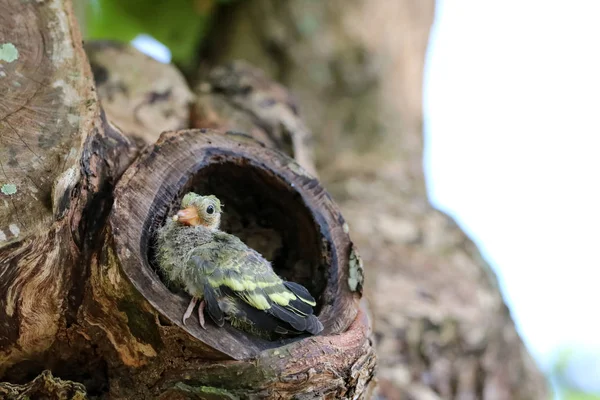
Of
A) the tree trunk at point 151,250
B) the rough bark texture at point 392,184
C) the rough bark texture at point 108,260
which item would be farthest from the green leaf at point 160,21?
the rough bark texture at point 108,260

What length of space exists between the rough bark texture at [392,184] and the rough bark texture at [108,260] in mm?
881

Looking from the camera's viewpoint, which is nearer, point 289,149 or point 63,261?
point 63,261

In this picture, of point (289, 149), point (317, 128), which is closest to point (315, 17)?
point (317, 128)

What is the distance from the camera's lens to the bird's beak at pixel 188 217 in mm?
1671

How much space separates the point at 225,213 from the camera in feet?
6.59

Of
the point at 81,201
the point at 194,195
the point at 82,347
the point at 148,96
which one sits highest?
the point at 148,96

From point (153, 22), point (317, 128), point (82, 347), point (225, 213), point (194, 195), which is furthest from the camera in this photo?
point (153, 22)

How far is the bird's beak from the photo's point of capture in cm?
167

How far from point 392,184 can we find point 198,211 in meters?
1.74

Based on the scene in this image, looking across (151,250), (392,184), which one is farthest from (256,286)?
(392,184)

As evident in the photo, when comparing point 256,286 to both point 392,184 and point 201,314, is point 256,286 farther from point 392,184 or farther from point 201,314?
point 392,184

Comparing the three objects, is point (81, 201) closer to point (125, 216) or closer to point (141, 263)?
point (125, 216)

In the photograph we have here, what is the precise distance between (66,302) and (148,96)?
0.98 meters

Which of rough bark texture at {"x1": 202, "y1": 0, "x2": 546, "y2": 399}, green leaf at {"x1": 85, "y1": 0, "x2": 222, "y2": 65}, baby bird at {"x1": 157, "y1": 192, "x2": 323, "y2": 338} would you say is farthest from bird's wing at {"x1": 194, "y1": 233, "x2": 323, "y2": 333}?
green leaf at {"x1": 85, "y1": 0, "x2": 222, "y2": 65}
